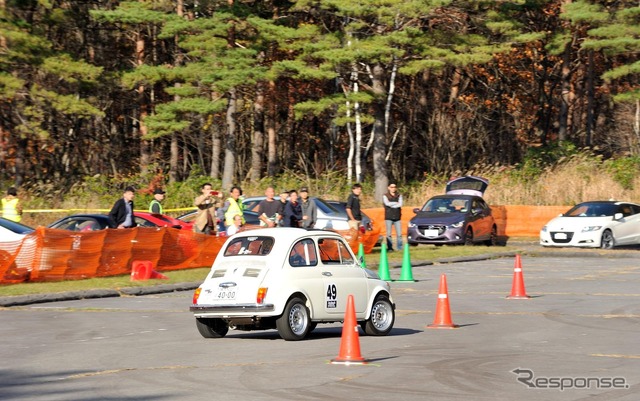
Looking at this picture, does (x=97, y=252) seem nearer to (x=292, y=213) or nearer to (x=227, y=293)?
(x=292, y=213)

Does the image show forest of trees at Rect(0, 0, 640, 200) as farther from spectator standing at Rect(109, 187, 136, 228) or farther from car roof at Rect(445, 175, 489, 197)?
spectator standing at Rect(109, 187, 136, 228)

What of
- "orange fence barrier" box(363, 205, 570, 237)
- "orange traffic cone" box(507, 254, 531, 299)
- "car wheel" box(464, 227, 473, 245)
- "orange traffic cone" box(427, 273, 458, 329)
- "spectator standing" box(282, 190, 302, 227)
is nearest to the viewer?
"orange traffic cone" box(427, 273, 458, 329)

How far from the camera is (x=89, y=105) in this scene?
48062mm

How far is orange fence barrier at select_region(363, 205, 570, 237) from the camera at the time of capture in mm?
41906

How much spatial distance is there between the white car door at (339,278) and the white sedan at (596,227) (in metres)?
21.4

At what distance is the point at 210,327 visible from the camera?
52.4 feet

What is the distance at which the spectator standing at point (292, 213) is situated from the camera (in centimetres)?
2766

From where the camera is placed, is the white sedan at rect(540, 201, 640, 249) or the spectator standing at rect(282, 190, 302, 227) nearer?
the spectator standing at rect(282, 190, 302, 227)

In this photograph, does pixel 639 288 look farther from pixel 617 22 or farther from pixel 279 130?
pixel 279 130

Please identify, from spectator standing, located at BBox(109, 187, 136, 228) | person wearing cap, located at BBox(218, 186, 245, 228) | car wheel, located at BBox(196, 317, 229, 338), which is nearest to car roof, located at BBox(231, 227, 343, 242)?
car wheel, located at BBox(196, 317, 229, 338)

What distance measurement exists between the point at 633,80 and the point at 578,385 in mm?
54762

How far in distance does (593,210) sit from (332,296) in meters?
23.3

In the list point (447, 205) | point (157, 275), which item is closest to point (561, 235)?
point (447, 205)

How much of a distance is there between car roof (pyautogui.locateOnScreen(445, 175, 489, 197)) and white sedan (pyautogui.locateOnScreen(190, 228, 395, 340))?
26155 mm
